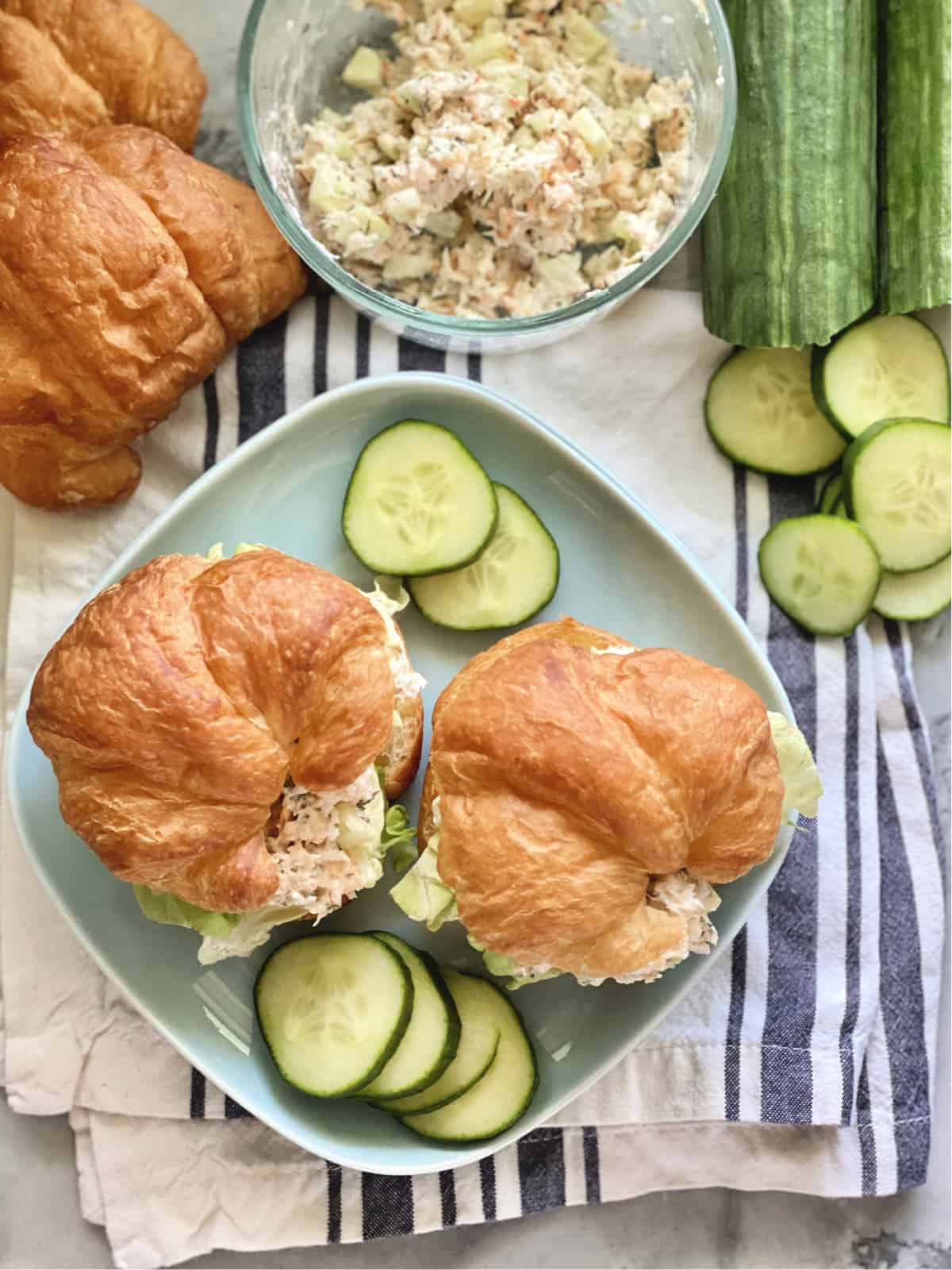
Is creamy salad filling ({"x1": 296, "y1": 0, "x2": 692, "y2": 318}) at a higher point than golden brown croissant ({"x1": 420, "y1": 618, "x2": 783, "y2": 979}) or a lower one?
higher

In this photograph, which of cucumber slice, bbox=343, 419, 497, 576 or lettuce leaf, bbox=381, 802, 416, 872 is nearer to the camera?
lettuce leaf, bbox=381, 802, 416, 872

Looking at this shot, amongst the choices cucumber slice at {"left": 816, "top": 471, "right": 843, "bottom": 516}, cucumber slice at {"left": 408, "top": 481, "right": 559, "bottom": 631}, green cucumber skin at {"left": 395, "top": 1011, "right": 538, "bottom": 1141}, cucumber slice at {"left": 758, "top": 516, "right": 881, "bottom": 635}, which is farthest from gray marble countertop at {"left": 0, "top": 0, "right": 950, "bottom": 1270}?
cucumber slice at {"left": 408, "top": 481, "right": 559, "bottom": 631}

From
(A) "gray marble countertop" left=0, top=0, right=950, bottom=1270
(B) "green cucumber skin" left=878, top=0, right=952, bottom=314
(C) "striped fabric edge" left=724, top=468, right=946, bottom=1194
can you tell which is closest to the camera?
(B) "green cucumber skin" left=878, top=0, right=952, bottom=314

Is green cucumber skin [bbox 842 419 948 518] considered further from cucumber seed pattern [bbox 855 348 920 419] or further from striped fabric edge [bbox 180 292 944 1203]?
striped fabric edge [bbox 180 292 944 1203]

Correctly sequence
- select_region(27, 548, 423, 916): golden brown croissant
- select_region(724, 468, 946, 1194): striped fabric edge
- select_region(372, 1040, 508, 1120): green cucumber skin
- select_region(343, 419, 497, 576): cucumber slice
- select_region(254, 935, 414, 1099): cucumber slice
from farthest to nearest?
select_region(724, 468, 946, 1194): striped fabric edge, select_region(343, 419, 497, 576): cucumber slice, select_region(372, 1040, 508, 1120): green cucumber skin, select_region(254, 935, 414, 1099): cucumber slice, select_region(27, 548, 423, 916): golden brown croissant

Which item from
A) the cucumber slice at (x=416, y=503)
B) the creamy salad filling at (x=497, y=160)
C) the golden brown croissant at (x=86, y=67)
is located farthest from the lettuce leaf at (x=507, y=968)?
the golden brown croissant at (x=86, y=67)

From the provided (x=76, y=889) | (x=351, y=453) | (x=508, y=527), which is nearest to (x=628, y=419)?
(x=508, y=527)

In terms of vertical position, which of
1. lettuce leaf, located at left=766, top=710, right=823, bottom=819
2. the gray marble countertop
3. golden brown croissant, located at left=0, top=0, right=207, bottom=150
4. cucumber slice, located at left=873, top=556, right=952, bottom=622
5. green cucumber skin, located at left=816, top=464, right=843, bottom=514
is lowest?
the gray marble countertop
